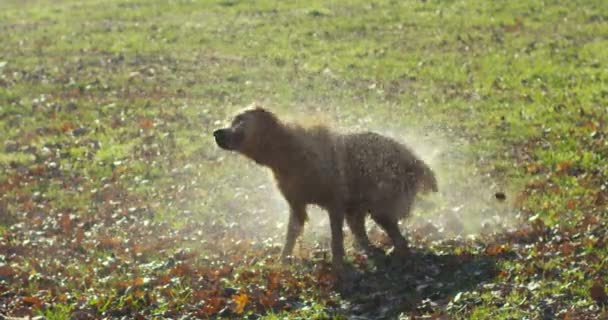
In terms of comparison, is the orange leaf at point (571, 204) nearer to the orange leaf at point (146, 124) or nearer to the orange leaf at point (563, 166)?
the orange leaf at point (563, 166)

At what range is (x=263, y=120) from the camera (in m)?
12.7

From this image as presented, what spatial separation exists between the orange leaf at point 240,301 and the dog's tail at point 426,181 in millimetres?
3157

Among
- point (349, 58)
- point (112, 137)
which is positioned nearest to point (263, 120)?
point (112, 137)

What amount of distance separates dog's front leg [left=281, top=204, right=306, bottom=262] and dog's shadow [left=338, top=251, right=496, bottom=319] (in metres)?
1.05

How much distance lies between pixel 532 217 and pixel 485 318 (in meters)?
3.96

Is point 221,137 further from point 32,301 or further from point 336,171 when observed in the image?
point 32,301

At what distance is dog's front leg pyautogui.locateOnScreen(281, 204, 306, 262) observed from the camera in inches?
509

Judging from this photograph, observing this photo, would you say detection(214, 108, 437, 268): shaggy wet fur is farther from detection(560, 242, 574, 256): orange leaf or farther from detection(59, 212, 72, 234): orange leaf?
detection(59, 212, 72, 234): orange leaf

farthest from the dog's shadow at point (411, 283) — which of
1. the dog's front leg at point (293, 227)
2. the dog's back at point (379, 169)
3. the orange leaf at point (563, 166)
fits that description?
the orange leaf at point (563, 166)

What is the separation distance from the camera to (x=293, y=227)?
43.7 ft

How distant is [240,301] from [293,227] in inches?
85.1

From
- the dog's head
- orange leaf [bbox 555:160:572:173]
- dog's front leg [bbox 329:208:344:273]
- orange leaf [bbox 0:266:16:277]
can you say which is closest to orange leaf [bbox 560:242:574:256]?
dog's front leg [bbox 329:208:344:273]

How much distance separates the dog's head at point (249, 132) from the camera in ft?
40.6

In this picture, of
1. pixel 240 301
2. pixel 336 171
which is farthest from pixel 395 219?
pixel 240 301
